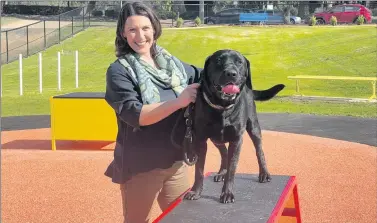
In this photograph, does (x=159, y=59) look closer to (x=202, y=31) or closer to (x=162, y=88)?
(x=162, y=88)

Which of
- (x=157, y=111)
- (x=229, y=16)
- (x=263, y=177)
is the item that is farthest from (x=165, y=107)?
(x=229, y=16)

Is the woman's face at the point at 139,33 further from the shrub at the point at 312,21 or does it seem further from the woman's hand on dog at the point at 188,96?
the shrub at the point at 312,21

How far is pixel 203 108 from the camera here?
2812mm

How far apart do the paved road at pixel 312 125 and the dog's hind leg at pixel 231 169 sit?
7.62m

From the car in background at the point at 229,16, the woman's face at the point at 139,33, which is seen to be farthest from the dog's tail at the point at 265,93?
the car in background at the point at 229,16

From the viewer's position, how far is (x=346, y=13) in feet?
120

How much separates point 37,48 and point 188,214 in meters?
29.1

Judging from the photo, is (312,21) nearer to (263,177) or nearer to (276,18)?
(276,18)

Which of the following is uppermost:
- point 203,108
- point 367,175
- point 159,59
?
point 159,59

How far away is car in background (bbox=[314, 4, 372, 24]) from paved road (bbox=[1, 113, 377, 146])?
25.1m

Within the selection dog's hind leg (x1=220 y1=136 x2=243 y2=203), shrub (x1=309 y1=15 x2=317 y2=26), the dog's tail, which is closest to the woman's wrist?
dog's hind leg (x1=220 y1=136 x2=243 y2=203)

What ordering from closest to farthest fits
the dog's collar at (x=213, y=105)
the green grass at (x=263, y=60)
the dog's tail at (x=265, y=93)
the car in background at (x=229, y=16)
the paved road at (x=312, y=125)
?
the dog's collar at (x=213, y=105) → the dog's tail at (x=265, y=93) → the paved road at (x=312, y=125) → the green grass at (x=263, y=60) → the car in background at (x=229, y=16)

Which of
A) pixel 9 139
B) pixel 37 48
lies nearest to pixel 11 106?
pixel 9 139

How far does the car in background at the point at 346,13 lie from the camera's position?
36125 millimetres
